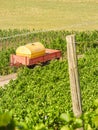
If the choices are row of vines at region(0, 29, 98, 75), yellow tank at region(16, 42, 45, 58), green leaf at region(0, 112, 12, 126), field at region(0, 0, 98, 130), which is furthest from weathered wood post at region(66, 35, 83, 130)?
row of vines at region(0, 29, 98, 75)

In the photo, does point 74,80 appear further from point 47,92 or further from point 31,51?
point 31,51

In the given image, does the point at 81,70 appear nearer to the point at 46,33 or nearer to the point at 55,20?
the point at 46,33

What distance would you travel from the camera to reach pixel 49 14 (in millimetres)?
39625

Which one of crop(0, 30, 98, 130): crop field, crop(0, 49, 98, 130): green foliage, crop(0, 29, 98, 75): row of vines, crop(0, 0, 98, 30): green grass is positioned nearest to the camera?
crop(0, 30, 98, 130): crop field

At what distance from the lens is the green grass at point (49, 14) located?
33759 millimetres

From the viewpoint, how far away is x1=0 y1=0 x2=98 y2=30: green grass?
111 feet

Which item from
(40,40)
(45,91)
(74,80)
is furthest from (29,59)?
(74,80)

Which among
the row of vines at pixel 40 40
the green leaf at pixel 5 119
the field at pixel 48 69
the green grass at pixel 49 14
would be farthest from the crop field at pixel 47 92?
the green grass at pixel 49 14

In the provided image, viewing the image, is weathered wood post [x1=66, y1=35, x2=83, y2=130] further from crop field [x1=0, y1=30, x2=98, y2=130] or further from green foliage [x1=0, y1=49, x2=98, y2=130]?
green foliage [x1=0, y1=49, x2=98, y2=130]

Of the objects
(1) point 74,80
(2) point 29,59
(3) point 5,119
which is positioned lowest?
(2) point 29,59

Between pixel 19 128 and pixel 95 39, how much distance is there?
24.5 m

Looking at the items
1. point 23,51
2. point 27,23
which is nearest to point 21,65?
point 23,51

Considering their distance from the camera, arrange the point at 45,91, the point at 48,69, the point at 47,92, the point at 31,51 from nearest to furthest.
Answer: the point at 47,92 → the point at 45,91 → the point at 48,69 → the point at 31,51

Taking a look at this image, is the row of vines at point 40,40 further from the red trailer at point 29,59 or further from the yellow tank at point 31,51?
the yellow tank at point 31,51
